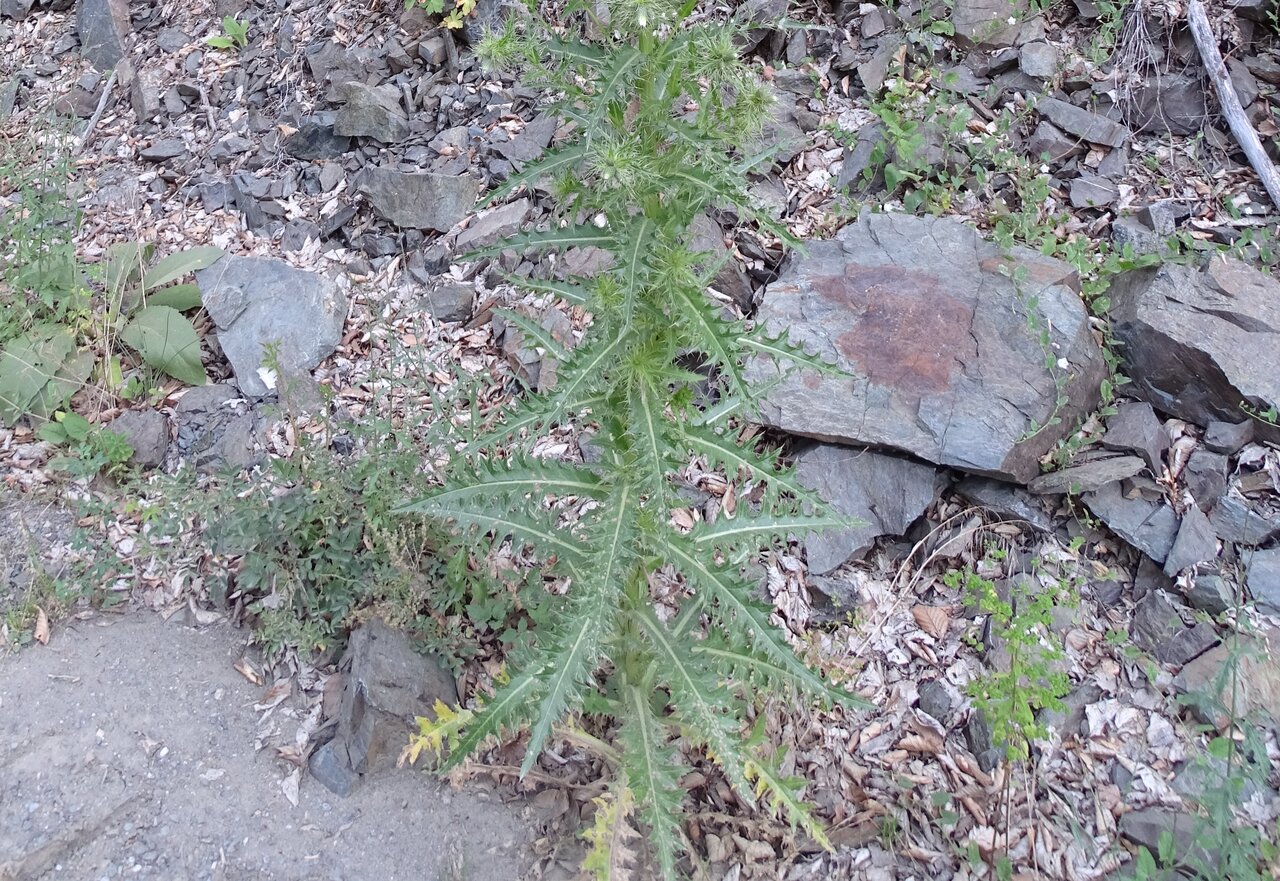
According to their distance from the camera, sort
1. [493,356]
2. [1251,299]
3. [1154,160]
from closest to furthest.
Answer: [1251,299]
[493,356]
[1154,160]

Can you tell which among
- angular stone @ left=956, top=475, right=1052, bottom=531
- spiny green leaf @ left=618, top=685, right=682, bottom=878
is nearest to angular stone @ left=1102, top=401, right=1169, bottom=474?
angular stone @ left=956, top=475, right=1052, bottom=531

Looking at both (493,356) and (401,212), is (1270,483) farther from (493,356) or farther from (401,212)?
(401,212)

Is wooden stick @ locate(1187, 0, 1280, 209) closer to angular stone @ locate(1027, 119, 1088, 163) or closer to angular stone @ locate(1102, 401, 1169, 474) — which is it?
angular stone @ locate(1027, 119, 1088, 163)

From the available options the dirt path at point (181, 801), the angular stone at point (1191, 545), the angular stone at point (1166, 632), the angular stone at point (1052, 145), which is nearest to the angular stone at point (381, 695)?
the dirt path at point (181, 801)

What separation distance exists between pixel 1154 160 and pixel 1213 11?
1.13m

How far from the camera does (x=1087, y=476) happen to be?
3.90m

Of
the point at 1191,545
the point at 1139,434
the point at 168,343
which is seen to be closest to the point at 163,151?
the point at 168,343

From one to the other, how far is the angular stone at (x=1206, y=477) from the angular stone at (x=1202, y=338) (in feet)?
0.68

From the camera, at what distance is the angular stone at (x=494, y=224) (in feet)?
17.3

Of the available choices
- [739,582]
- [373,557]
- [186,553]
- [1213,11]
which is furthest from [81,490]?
[1213,11]

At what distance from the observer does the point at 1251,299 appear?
423 centimetres

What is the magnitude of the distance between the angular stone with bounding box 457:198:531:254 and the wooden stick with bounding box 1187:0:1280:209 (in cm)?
409

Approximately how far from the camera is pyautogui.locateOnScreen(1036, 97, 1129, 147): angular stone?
5.26 metres

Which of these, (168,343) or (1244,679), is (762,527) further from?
(168,343)
